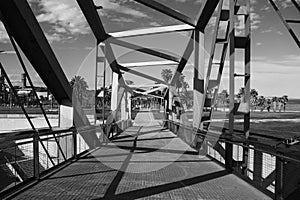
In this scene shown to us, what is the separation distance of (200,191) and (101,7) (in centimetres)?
635

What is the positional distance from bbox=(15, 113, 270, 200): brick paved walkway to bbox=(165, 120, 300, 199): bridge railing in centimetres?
24

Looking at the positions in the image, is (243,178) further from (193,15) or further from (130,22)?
(130,22)

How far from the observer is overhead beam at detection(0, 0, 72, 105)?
5.13m

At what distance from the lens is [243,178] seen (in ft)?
17.8

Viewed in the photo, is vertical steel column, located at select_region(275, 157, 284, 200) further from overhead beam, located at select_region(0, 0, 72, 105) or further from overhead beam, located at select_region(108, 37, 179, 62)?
overhead beam, located at select_region(108, 37, 179, 62)

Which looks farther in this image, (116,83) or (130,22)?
(116,83)

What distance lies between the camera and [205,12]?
8.95m

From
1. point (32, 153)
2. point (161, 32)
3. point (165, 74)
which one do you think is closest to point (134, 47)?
point (161, 32)

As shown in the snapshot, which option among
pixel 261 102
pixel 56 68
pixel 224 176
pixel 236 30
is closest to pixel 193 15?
pixel 236 30

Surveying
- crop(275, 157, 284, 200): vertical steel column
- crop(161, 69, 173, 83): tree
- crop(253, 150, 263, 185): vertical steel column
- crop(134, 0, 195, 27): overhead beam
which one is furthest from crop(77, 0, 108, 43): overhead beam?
crop(161, 69, 173, 83): tree

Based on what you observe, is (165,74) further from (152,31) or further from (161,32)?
(161,32)

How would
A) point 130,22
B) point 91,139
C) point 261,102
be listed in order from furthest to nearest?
point 261,102 → point 130,22 → point 91,139

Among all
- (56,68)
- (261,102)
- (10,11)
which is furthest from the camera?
(261,102)

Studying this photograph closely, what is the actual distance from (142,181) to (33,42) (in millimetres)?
3005
